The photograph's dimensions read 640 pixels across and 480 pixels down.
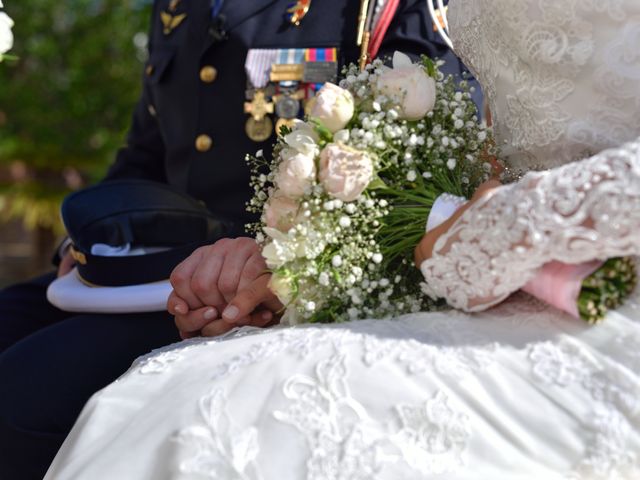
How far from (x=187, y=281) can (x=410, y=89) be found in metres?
0.41

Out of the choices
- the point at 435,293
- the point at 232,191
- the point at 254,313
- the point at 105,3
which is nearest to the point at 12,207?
the point at 105,3

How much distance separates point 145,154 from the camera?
1.97m

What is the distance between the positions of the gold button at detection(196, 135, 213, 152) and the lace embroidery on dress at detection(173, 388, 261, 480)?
0.84 metres

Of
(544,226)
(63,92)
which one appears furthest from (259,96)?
(63,92)

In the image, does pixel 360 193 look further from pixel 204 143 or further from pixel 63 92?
pixel 63 92

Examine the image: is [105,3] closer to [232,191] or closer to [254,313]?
[232,191]

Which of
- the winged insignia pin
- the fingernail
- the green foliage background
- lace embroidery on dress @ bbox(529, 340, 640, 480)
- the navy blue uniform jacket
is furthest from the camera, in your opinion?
the green foliage background

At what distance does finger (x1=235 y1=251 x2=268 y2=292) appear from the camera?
1.20 meters

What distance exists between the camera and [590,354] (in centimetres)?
91

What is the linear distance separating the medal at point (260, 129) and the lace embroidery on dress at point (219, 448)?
0.77 metres

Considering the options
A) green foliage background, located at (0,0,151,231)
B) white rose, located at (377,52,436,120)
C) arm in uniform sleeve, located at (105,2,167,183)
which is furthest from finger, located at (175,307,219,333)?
green foliage background, located at (0,0,151,231)

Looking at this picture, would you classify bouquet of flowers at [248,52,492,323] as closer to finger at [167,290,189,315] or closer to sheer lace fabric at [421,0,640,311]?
sheer lace fabric at [421,0,640,311]

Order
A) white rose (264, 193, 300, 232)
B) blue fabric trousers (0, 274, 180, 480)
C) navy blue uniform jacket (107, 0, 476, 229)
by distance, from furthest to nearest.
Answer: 1. navy blue uniform jacket (107, 0, 476, 229)
2. blue fabric trousers (0, 274, 180, 480)
3. white rose (264, 193, 300, 232)

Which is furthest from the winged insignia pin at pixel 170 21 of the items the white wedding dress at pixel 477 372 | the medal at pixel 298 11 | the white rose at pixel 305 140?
the white wedding dress at pixel 477 372
